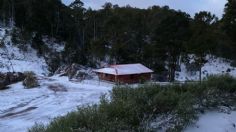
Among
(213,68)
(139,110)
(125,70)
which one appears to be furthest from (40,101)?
(213,68)

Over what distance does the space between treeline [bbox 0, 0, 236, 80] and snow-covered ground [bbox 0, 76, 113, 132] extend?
1632 cm

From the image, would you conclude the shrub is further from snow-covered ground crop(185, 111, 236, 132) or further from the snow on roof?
snow-covered ground crop(185, 111, 236, 132)

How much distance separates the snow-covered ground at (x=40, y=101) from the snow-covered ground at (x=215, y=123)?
12.1 m

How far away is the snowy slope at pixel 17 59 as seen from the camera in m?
55.1

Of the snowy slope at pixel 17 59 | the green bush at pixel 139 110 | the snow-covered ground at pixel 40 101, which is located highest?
the snowy slope at pixel 17 59

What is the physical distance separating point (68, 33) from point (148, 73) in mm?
26241

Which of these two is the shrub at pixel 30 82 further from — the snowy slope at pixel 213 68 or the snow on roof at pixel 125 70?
the snowy slope at pixel 213 68

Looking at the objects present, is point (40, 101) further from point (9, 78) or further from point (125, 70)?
point (125, 70)

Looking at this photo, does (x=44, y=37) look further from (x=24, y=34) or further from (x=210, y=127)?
(x=210, y=127)

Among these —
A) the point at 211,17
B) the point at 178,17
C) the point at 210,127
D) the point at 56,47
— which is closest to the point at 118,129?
the point at 210,127

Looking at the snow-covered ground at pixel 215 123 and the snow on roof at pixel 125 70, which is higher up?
the snow on roof at pixel 125 70

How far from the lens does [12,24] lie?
6869 cm

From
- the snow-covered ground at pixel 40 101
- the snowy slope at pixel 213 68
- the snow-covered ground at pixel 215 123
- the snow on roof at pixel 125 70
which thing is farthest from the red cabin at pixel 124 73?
the snow-covered ground at pixel 215 123

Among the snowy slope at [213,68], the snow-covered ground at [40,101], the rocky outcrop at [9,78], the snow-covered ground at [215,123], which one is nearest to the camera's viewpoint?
the snow-covered ground at [215,123]
